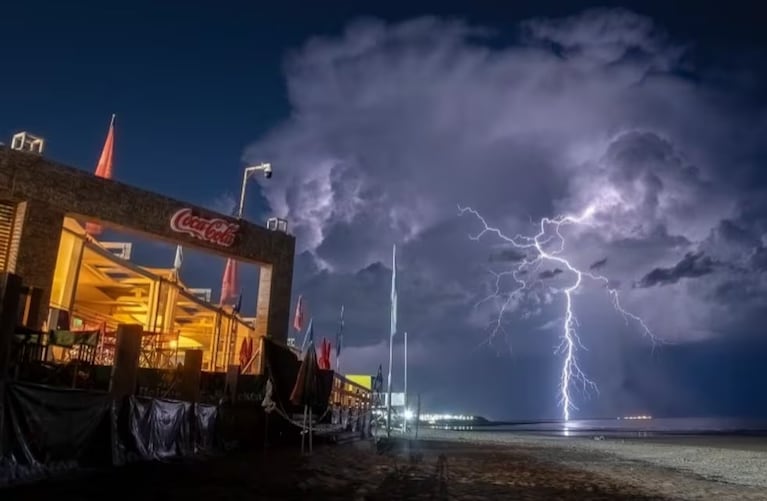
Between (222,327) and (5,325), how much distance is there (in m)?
21.3

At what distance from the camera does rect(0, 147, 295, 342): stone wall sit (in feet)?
54.5

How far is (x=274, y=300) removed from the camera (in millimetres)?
23406

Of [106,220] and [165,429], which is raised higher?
[106,220]

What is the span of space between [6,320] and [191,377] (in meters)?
7.21

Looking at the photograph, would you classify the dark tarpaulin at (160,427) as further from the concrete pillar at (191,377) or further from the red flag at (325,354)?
the red flag at (325,354)

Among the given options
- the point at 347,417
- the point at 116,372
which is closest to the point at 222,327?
the point at 347,417

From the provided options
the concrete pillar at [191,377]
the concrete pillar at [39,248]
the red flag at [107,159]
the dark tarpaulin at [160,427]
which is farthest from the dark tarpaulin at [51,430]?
the red flag at [107,159]

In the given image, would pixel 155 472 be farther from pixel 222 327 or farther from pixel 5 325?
pixel 222 327

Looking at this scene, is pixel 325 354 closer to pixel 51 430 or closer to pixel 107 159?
pixel 107 159

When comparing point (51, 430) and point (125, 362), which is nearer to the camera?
point (51, 430)

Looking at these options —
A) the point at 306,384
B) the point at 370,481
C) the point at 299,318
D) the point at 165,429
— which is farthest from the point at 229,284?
the point at 370,481

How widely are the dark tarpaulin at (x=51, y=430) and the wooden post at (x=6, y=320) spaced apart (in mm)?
154

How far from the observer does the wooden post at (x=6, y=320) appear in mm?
8523

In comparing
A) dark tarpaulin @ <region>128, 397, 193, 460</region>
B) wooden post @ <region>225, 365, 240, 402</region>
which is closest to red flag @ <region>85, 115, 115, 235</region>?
wooden post @ <region>225, 365, 240, 402</region>
